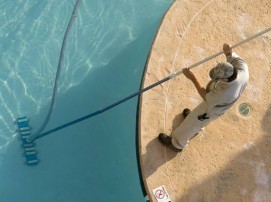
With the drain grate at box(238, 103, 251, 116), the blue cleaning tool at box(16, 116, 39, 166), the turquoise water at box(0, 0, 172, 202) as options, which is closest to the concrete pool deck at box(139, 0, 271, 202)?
the drain grate at box(238, 103, 251, 116)

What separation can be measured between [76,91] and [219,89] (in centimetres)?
272

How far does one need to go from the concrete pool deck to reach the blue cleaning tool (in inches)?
59.1

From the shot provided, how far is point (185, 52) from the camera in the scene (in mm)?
5645

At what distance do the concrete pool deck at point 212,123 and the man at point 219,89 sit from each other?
483 mm

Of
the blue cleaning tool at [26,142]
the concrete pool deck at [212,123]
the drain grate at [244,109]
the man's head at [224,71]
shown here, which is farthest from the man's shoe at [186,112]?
the blue cleaning tool at [26,142]

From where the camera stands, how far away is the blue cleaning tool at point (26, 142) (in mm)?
5586

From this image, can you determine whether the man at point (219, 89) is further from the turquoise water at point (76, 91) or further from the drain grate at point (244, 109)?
the turquoise water at point (76, 91)

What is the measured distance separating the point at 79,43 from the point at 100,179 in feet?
6.68

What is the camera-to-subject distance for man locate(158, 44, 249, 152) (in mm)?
3789

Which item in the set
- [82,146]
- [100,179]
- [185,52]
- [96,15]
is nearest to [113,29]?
[96,15]

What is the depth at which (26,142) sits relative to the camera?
18.6 ft

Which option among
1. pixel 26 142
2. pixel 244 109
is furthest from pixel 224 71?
pixel 26 142

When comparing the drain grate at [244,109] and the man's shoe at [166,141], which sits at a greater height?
the drain grate at [244,109]

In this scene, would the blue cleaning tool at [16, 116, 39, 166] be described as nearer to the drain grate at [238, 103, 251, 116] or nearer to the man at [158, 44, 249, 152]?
the man at [158, 44, 249, 152]
